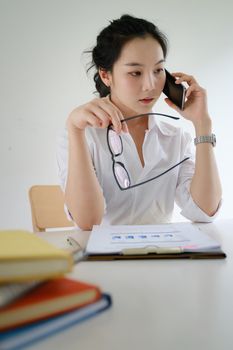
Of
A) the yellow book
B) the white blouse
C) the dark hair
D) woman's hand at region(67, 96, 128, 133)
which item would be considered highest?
the dark hair

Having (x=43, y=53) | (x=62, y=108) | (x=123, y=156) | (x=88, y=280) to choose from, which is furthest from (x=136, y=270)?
(x=43, y=53)

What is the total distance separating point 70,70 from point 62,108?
0.26 meters

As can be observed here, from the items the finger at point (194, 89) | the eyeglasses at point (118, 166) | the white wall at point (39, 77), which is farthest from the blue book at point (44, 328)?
the white wall at point (39, 77)

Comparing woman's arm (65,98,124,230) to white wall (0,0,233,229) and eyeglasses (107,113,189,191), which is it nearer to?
eyeglasses (107,113,189,191)

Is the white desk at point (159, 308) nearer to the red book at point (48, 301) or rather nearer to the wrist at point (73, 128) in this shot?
the red book at point (48, 301)

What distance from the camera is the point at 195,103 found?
3.74ft

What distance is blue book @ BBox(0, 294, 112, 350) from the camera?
0.84ft

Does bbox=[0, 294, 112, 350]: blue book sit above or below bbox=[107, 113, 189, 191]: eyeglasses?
A: above

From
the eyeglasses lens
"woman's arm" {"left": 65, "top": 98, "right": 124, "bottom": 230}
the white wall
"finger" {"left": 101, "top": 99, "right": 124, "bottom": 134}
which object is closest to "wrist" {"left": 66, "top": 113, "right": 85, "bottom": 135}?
"woman's arm" {"left": 65, "top": 98, "right": 124, "bottom": 230}

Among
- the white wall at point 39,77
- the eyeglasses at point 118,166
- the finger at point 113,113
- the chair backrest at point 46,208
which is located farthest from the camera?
the white wall at point 39,77

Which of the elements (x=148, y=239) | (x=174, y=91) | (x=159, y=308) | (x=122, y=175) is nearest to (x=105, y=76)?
(x=174, y=91)

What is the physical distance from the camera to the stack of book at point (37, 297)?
263mm

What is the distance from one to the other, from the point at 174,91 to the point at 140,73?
162 millimetres

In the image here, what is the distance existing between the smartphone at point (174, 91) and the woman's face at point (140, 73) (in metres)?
0.04
